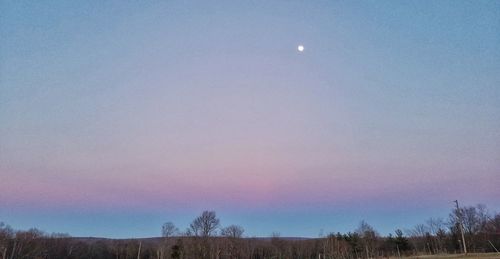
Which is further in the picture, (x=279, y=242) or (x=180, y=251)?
(x=279, y=242)

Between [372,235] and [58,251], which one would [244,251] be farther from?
[58,251]

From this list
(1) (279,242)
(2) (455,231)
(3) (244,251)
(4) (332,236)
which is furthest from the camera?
(1) (279,242)

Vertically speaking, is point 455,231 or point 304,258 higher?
point 455,231

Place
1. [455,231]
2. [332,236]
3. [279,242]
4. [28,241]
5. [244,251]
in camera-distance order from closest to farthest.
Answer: [28,241] < [455,231] < [332,236] < [244,251] < [279,242]

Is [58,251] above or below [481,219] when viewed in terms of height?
below

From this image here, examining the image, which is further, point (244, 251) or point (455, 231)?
point (244, 251)

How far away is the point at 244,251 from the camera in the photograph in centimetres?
9694

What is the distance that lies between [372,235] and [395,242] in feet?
45.0

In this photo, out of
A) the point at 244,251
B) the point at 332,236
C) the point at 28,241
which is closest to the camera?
the point at 28,241

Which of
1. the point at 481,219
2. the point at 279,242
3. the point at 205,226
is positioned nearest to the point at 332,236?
the point at 279,242

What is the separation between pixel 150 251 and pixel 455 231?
70692mm

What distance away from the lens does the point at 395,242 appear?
80500 millimetres

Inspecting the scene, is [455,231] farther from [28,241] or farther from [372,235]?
[28,241]

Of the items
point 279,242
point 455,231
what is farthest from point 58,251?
point 455,231
